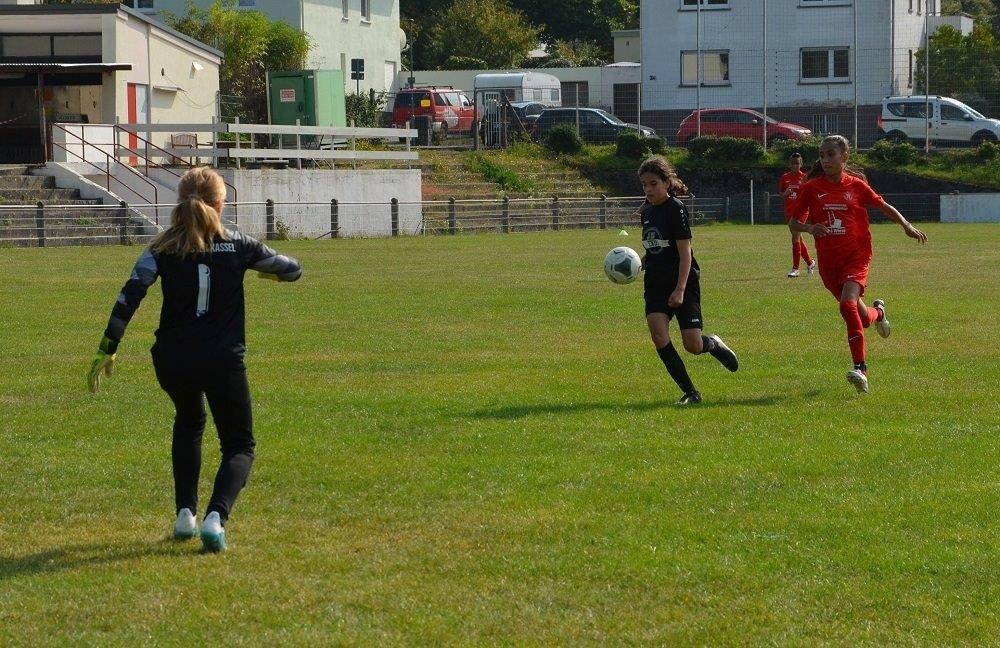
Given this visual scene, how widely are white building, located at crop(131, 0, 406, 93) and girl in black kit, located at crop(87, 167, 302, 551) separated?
50.7 metres

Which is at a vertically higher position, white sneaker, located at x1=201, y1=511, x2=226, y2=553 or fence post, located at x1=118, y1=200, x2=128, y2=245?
fence post, located at x1=118, y1=200, x2=128, y2=245

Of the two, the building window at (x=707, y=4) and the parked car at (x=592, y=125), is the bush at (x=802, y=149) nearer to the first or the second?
the parked car at (x=592, y=125)

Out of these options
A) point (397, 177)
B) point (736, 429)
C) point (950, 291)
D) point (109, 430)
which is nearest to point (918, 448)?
point (736, 429)

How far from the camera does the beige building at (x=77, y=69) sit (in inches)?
1588

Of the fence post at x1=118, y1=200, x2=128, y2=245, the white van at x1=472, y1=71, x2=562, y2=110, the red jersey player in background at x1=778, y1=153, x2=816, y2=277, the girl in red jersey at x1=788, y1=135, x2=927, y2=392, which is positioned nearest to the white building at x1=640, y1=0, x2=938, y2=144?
the white van at x1=472, y1=71, x2=562, y2=110

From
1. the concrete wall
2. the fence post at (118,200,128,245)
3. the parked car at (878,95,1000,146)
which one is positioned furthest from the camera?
the parked car at (878,95,1000,146)

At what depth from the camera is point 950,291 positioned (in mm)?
19438

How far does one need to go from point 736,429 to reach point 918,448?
116cm

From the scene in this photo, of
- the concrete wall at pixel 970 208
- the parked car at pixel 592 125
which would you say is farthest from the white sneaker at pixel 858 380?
the parked car at pixel 592 125

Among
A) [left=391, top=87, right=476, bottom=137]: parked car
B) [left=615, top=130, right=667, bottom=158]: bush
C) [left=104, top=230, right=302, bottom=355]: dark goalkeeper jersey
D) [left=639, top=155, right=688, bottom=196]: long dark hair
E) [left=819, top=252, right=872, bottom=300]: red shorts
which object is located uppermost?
[left=391, top=87, right=476, bottom=137]: parked car

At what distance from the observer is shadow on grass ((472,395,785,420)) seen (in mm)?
9984

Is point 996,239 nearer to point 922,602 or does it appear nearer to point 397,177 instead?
point 397,177

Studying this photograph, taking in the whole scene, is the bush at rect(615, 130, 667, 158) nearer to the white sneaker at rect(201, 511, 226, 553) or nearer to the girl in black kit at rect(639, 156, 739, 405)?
the girl in black kit at rect(639, 156, 739, 405)

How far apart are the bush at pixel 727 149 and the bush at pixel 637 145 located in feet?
5.13
